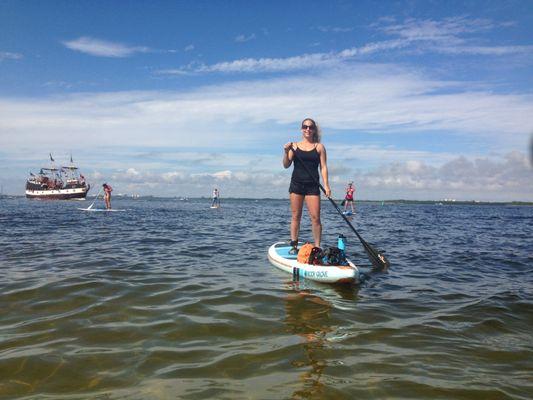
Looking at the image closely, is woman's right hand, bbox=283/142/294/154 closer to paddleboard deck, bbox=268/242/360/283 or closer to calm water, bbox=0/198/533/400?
paddleboard deck, bbox=268/242/360/283

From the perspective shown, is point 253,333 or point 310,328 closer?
point 253,333

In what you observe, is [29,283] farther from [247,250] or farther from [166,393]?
[247,250]

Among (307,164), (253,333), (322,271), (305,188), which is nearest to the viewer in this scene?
(253,333)

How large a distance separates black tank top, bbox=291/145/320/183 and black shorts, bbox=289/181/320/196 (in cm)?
9

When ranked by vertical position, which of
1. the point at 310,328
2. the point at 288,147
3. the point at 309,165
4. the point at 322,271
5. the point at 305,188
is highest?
the point at 288,147

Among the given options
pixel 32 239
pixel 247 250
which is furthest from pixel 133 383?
pixel 32 239

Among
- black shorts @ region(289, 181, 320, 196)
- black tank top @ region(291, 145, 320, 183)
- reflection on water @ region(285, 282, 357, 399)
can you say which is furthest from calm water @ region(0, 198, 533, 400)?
black tank top @ region(291, 145, 320, 183)

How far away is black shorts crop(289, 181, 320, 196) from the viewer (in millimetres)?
8781

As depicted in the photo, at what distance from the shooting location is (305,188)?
886 cm

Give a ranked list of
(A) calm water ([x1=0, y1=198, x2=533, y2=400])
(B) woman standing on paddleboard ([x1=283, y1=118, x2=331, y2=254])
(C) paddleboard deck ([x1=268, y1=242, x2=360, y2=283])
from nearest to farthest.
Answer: (A) calm water ([x1=0, y1=198, x2=533, y2=400]) → (C) paddleboard deck ([x1=268, y1=242, x2=360, y2=283]) → (B) woman standing on paddleboard ([x1=283, y1=118, x2=331, y2=254])

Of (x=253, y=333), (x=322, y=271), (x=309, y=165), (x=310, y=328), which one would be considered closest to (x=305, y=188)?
(x=309, y=165)

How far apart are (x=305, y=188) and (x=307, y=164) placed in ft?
1.87

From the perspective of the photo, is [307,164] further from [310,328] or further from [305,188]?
[310,328]

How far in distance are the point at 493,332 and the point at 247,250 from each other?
8332 millimetres
